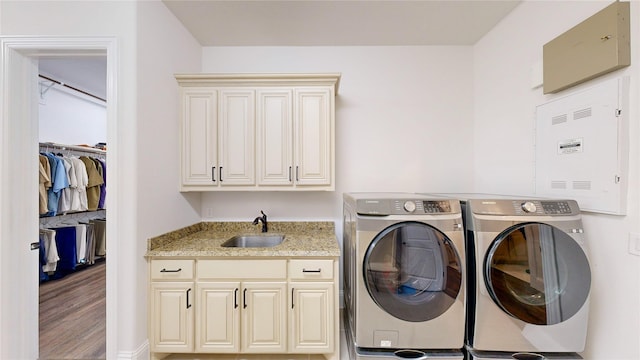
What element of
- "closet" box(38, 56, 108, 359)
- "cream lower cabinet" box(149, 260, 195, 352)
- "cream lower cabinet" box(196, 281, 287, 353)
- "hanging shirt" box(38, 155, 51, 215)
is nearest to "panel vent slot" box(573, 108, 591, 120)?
"cream lower cabinet" box(196, 281, 287, 353)

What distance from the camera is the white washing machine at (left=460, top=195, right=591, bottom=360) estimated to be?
4.56 ft

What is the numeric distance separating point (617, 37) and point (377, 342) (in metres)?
2.08

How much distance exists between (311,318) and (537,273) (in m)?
1.42

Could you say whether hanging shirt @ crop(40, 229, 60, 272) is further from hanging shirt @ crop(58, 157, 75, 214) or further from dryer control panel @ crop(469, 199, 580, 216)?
dryer control panel @ crop(469, 199, 580, 216)

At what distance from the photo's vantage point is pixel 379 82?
8.34 feet

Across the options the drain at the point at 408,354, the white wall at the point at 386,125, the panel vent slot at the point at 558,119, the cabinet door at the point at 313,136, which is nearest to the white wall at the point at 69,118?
the white wall at the point at 386,125

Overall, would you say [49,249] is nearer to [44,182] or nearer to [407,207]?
[44,182]

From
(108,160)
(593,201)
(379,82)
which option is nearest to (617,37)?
(593,201)

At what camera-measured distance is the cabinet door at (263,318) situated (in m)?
1.77

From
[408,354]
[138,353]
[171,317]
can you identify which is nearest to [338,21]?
[408,354]

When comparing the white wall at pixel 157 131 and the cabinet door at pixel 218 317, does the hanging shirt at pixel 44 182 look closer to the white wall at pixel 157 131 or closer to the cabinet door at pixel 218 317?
the white wall at pixel 157 131

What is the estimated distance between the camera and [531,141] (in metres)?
1.85

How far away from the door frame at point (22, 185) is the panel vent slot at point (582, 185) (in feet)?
9.38

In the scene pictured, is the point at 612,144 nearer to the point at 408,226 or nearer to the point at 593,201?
the point at 593,201
